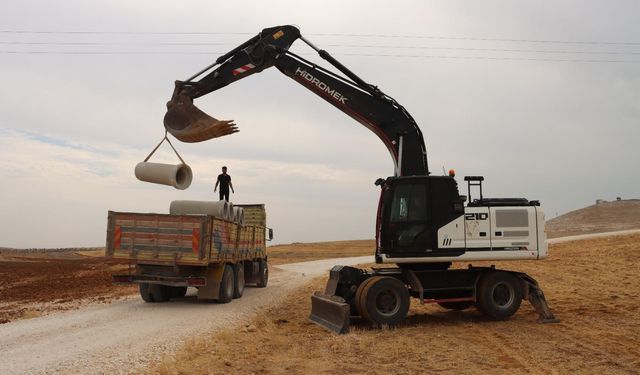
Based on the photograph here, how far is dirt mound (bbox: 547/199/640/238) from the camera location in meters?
57.1

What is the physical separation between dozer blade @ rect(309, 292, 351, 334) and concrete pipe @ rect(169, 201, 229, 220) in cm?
437

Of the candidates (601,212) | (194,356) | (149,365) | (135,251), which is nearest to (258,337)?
(194,356)

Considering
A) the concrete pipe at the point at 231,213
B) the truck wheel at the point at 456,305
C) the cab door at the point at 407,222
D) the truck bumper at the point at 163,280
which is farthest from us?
the concrete pipe at the point at 231,213

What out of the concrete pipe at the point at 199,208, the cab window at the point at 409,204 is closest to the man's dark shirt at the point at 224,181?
the concrete pipe at the point at 199,208

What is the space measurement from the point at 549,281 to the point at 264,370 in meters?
14.7

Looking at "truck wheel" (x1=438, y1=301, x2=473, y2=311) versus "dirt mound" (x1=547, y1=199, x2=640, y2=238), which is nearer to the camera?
"truck wheel" (x1=438, y1=301, x2=473, y2=311)

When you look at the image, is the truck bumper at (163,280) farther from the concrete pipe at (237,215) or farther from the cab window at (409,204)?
the cab window at (409,204)

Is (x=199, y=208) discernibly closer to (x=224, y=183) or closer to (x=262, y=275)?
(x=224, y=183)

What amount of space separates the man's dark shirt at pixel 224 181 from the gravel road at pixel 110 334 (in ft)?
12.5

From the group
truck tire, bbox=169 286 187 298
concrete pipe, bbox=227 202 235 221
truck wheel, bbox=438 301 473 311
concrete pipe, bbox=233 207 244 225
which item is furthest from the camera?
concrete pipe, bbox=233 207 244 225

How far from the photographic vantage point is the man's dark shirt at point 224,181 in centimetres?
1870

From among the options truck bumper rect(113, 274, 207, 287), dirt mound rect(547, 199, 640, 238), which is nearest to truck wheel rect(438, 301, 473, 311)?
truck bumper rect(113, 274, 207, 287)

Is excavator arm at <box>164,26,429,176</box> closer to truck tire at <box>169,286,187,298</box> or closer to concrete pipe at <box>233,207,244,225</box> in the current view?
concrete pipe at <box>233,207,244,225</box>

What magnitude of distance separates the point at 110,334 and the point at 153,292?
512 centimetres
